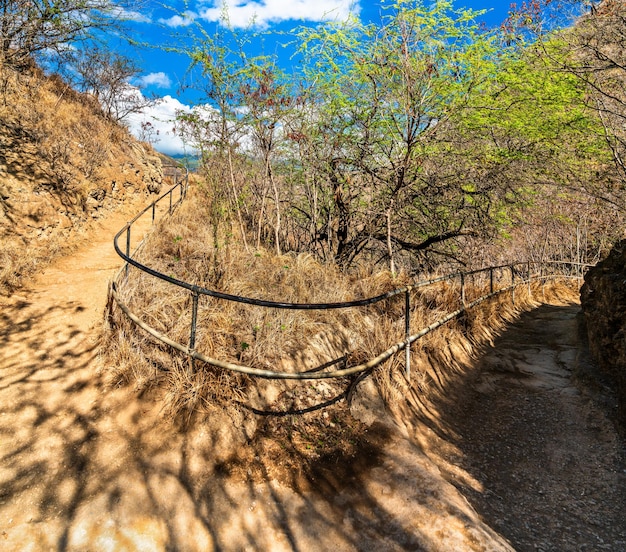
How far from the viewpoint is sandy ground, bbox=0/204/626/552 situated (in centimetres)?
242

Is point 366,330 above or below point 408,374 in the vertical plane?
above

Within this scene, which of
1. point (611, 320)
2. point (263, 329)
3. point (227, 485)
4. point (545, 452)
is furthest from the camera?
point (611, 320)

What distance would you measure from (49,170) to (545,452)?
11.6m

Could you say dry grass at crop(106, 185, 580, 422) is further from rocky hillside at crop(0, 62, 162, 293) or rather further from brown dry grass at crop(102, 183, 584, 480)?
rocky hillside at crop(0, 62, 162, 293)

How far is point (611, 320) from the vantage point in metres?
4.57

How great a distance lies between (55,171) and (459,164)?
995 centimetres

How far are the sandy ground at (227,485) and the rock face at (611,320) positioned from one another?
0.56 metres

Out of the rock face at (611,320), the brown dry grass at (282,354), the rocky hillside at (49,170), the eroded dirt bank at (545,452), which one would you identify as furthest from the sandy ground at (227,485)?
the rocky hillside at (49,170)

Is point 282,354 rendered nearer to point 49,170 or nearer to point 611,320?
point 611,320

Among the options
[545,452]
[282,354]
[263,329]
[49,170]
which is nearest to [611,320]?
[545,452]

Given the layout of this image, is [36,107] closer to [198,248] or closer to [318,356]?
[198,248]

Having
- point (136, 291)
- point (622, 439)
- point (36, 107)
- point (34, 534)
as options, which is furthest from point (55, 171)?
point (622, 439)

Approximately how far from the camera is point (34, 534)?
2.27 meters

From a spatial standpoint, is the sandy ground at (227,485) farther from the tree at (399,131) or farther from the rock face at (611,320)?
the tree at (399,131)
